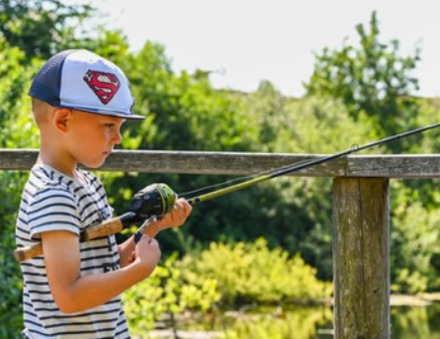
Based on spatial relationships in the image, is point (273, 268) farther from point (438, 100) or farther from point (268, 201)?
point (438, 100)

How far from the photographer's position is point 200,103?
2314 cm

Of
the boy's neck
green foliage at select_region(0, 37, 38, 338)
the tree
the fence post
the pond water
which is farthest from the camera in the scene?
the tree

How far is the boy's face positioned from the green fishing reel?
4.4 inches

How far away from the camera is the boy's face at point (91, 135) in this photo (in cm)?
181

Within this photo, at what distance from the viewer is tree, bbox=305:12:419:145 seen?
29.7m

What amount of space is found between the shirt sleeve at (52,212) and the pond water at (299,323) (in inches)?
506

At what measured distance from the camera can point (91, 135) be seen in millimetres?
1826

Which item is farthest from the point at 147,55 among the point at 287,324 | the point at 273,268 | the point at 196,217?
the point at 287,324

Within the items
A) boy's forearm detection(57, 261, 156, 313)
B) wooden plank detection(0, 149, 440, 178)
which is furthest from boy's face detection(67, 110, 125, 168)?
wooden plank detection(0, 149, 440, 178)

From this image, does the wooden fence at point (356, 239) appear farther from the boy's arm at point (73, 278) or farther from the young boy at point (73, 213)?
the boy's arm at point (73, 278)

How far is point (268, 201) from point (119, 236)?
49.8ft

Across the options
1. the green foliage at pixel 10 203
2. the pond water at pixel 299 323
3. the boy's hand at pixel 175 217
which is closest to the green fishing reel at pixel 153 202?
the boy's hand at pixel 175 217

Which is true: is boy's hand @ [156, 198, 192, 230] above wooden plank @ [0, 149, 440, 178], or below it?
below

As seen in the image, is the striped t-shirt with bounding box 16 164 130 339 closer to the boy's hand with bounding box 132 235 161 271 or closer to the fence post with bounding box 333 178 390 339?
the boy's hand with bounding box 132 235 161 271
